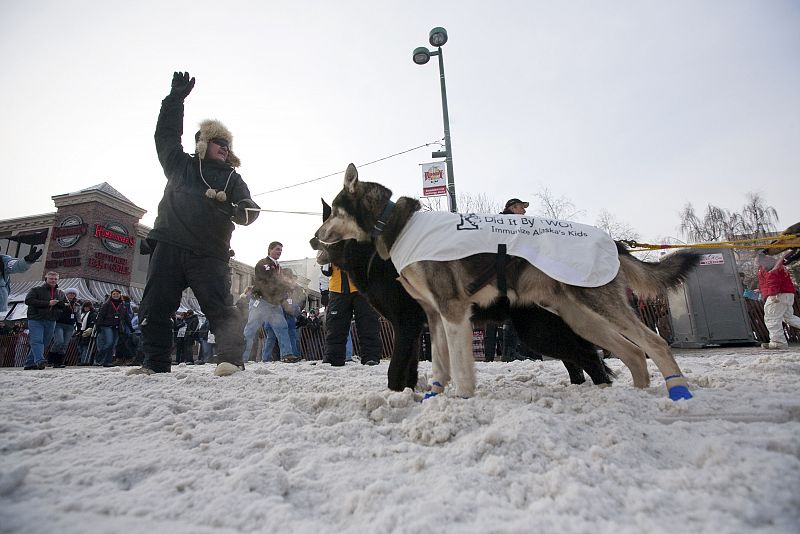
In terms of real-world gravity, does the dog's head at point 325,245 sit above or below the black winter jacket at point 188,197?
below

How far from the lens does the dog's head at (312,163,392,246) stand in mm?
3180

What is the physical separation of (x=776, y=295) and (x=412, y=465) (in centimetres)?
941

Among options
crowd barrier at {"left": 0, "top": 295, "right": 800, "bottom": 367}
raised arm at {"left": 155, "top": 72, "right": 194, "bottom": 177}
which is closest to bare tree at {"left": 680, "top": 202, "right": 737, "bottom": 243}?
crowd barrier at {"left": 0, "top": 295, "right": 800, "bottom": 367}

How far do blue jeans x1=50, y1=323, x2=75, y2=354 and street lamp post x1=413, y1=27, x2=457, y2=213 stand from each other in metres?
10.2

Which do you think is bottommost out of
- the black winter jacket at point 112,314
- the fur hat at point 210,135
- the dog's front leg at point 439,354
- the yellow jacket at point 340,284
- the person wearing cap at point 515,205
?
the dog's front leg at point 439,354

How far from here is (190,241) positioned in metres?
4.28

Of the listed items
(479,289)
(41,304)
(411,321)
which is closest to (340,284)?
(411,321)

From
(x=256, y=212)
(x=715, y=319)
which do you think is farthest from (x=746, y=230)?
(x=256, y=212)

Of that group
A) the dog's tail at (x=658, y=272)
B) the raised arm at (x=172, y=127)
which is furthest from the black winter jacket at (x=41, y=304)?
the dog's tail at (x=658, y=272)

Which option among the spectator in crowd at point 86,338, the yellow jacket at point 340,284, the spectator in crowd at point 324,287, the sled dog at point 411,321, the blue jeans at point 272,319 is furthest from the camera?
the spectator in crowd at point 86,338

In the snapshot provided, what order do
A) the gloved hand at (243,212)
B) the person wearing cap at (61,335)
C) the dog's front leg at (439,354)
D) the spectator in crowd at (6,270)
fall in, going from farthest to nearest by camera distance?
the person wearing cap at (61,335)
the spectator in crowd at (6,270)
the gloved hand at (243,212)
the dog's front leg at (439,354)

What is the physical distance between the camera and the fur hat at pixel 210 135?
4754 mm

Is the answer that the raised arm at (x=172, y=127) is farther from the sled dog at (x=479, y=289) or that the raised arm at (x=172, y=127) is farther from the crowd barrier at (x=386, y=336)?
the crowd barrier at (x=386, y=336)

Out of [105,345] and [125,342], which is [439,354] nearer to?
[105,345]
